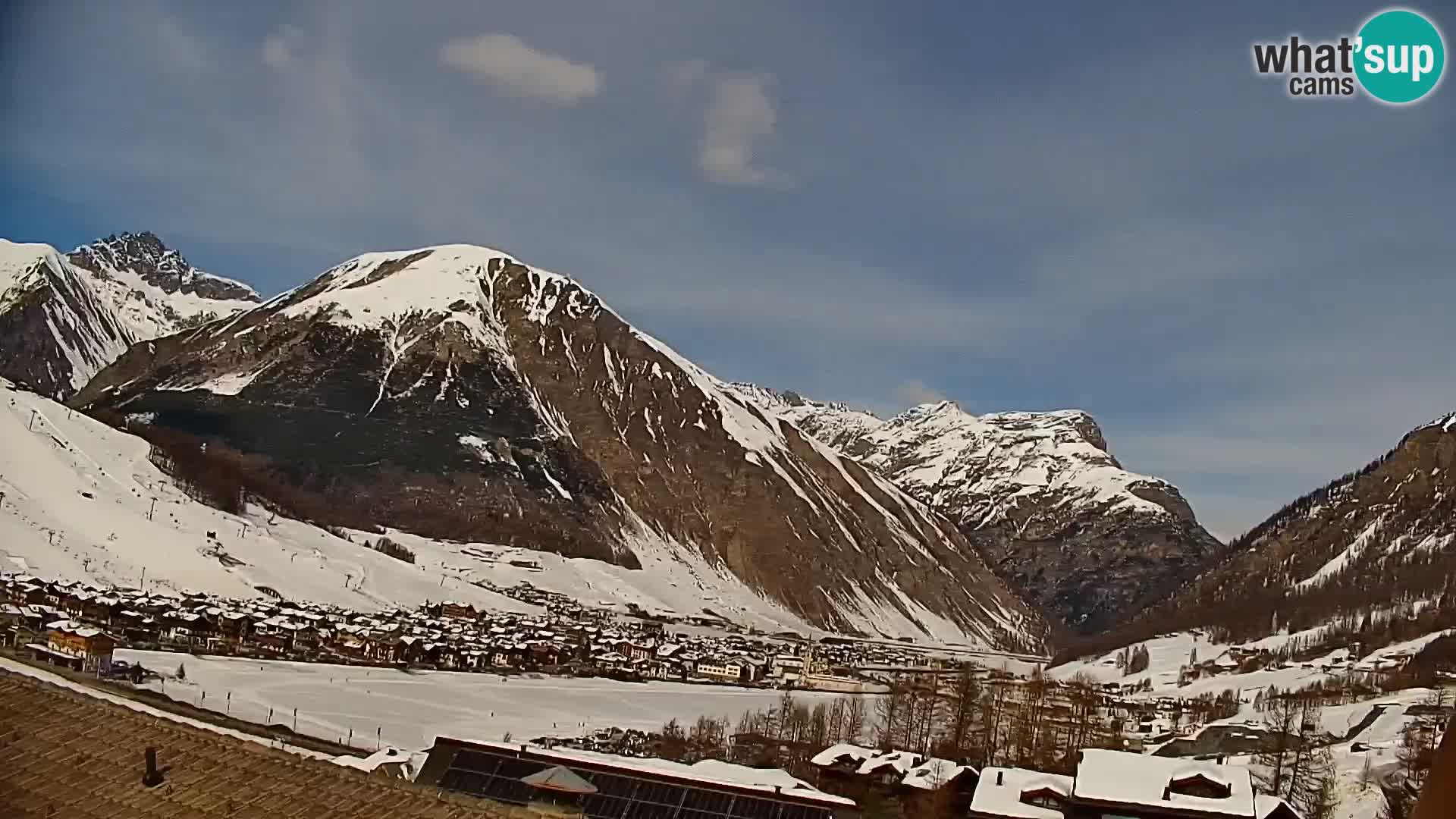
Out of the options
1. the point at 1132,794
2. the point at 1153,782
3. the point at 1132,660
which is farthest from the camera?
the point at 1132,660

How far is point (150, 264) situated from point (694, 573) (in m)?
154

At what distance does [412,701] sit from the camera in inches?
952

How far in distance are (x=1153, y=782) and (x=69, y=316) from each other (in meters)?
117

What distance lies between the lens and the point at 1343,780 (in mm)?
19094

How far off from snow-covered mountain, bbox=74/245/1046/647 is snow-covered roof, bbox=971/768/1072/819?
49.3 m

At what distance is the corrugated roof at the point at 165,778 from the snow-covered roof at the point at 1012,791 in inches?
437

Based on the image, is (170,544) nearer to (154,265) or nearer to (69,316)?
(69,316)

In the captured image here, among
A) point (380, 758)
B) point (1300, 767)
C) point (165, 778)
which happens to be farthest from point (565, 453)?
point (165, 778)


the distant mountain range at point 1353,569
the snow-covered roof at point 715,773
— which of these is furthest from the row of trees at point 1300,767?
the distant mountain range at point 1353,569

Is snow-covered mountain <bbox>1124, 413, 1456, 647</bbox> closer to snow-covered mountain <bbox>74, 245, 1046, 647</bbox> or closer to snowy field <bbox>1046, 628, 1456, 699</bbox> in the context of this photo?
snowy field <bbox>1046, 628, 1456, 699</bbox>

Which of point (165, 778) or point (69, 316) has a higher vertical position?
point (69, 316)

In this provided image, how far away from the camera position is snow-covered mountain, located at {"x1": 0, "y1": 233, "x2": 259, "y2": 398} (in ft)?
313

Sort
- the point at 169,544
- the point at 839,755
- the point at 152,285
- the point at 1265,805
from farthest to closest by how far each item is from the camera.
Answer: the point at 152,285 → the point at 169,544 → the point at 839,755 → the point at 1265,805

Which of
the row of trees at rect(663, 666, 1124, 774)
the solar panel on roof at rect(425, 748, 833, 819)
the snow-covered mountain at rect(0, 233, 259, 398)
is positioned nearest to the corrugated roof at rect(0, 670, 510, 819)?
the solar panel on roof at rect(425, 748, 833, 819)
